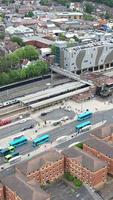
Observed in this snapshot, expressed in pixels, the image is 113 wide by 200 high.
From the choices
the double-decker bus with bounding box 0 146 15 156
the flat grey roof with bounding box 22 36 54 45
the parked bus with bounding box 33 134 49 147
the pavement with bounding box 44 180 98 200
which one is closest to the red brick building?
the parked bus with bounding box 33 134 49 147

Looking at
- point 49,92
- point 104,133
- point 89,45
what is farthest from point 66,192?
point 89,45

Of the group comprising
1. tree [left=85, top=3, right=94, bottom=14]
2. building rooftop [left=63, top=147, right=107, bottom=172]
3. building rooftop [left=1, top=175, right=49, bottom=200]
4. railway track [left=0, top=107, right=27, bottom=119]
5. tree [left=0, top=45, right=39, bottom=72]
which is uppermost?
tree [left=85, top=3, right=94, bottom=14]

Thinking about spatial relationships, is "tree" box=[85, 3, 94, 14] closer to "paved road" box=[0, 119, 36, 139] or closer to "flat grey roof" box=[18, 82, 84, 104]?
"flat grey roof" box=[18, 82, 84, 104]

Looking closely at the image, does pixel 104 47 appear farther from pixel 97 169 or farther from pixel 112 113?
pixel 97 169

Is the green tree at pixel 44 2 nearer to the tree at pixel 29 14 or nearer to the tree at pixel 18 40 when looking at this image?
the tree at pixel 29 14

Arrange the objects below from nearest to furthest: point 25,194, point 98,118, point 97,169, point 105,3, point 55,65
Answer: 1. point 25,194
2. point 97,169
3. point 98,118
4. point 55,65
5. point 105,3

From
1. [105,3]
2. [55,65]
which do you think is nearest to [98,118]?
[55,65]

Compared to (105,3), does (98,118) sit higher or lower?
lower
